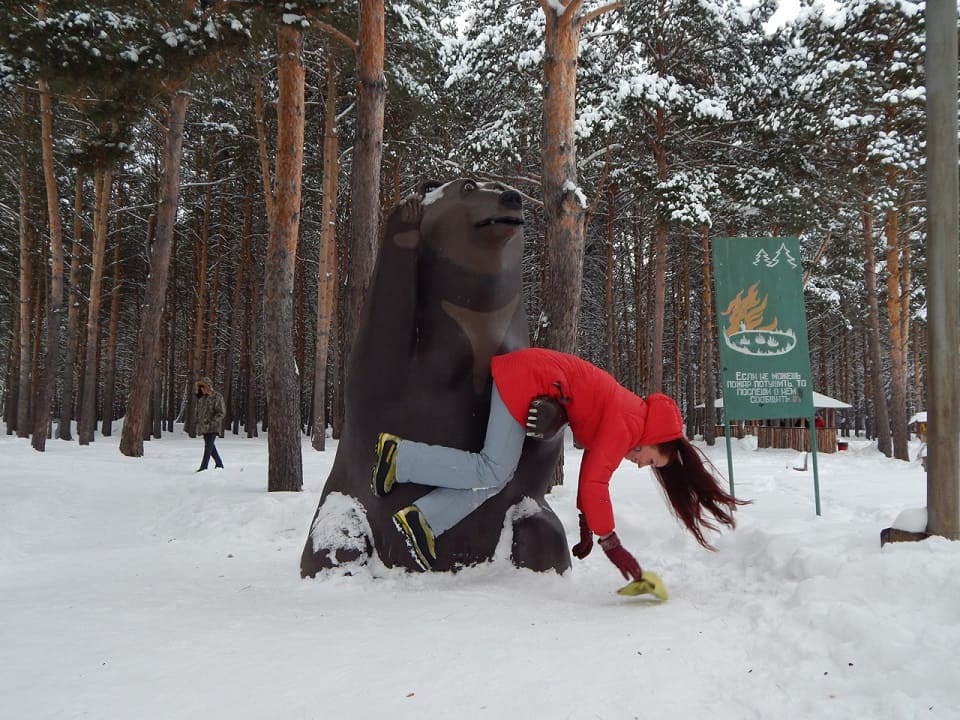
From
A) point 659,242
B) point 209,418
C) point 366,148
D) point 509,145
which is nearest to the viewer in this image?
point 366,148

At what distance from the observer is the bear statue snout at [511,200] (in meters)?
3.62

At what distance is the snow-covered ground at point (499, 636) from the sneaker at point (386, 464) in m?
0.51

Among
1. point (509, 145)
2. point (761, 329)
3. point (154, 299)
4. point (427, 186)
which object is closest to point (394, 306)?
point (427, 186)

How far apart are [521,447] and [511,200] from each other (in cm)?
134

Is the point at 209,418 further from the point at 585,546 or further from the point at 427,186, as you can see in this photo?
the point at 585,546

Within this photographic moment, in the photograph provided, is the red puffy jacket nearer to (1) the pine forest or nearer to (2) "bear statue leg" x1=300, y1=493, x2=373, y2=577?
(2) "bear statue leg" x1=300, y1=493, x2=373, y2=577

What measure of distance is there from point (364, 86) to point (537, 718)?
7451 millimetres

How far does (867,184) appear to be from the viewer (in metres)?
14.7

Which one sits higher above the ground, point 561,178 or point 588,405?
point 561,178

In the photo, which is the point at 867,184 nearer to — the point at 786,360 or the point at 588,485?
the point at 786,360

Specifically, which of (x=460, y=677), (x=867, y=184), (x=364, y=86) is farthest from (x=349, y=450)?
(x=867, y=184)

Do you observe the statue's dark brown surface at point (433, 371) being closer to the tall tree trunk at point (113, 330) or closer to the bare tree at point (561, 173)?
the bare tree at point (561, 173)

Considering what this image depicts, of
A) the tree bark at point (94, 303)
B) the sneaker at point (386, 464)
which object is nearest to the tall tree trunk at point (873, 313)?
the sneaker at point (386, 464)

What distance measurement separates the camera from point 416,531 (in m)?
3.47
